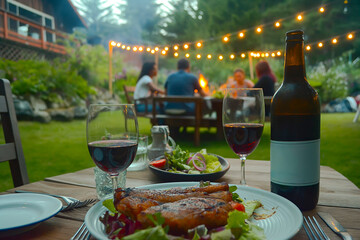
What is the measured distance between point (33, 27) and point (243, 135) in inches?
309

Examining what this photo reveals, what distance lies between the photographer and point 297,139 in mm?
749

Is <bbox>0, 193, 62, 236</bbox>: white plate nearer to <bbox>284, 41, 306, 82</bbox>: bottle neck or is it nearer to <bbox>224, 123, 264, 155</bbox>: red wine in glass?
<bbox>224, 123, 264, 155</bbox>: red wine in glass

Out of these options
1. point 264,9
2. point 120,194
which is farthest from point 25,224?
point 264,9

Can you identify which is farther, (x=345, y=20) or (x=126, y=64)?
(x=345, y=20)

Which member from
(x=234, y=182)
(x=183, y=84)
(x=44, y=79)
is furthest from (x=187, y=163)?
(x=44, y=79)

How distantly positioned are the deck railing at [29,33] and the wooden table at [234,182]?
672 centimetres

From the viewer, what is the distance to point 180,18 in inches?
596

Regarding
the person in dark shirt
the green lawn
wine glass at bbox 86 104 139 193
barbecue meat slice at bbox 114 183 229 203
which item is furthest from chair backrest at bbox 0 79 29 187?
the person in dark shirt

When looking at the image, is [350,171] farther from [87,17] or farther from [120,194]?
[87,17]

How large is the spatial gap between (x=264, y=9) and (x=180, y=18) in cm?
417

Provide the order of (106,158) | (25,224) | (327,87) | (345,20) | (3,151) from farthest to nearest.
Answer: (345,20), (327,87), (3,151), (106,158), (25,224)

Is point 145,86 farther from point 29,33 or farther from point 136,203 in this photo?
point 136,203

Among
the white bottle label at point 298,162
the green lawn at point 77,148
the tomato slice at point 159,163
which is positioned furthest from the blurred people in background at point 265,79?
the white bottle label at point 298,162

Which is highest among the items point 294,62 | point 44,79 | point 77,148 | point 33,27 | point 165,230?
point 33,27
